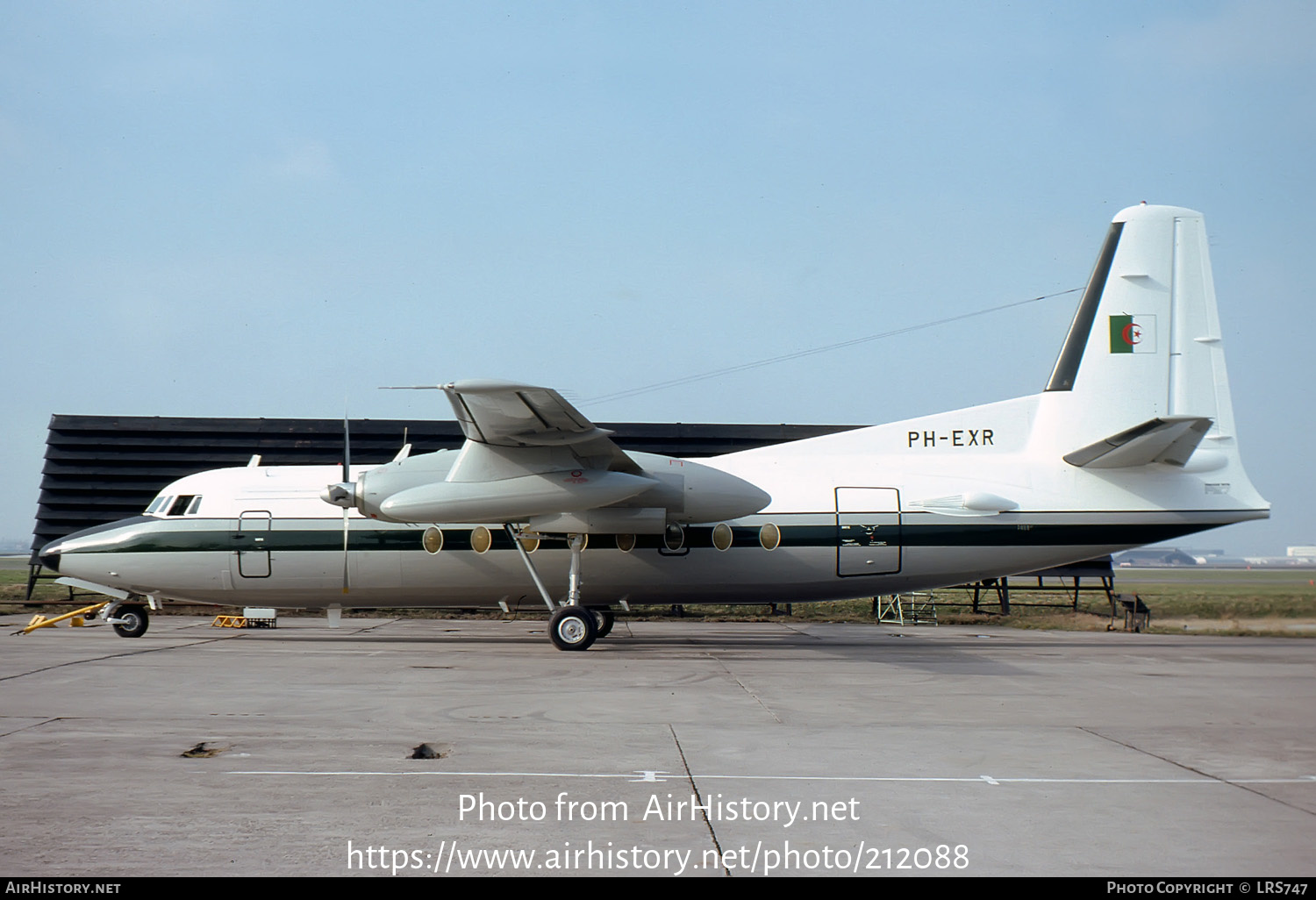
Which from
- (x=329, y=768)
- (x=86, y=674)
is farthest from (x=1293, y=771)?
(x=86, y=674)

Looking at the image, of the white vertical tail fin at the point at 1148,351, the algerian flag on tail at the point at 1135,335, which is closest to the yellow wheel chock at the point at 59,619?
the white vertical tail fin at the point at 1148,351

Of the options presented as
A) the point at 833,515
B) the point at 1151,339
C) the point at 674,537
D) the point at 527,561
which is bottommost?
the point at 527,561

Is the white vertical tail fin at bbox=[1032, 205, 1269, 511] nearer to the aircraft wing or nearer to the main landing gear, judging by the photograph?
the aircraft wing

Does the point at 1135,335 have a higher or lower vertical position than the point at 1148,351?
higher

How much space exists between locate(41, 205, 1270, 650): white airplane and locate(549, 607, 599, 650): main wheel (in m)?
0.03

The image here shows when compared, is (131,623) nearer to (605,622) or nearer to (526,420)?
(605,622)

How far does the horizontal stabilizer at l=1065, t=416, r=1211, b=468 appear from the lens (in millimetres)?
14430

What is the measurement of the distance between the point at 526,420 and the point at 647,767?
283 inches

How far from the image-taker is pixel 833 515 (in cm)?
1595

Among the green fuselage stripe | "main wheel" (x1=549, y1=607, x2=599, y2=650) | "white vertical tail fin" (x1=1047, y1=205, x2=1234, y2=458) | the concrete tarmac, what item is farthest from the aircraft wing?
"white vertical tail fin" (x1=1047, y1=205, x2=1234, y2=458)

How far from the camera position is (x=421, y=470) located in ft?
48.8

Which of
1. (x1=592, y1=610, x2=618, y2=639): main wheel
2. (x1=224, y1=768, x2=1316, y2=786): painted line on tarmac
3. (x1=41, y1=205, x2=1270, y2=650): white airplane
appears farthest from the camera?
(x1=592, y1=610, x2=618, y2=639): main wheel

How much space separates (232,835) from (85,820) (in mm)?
975

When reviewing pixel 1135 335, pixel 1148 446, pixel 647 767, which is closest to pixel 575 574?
pixel 647 767
